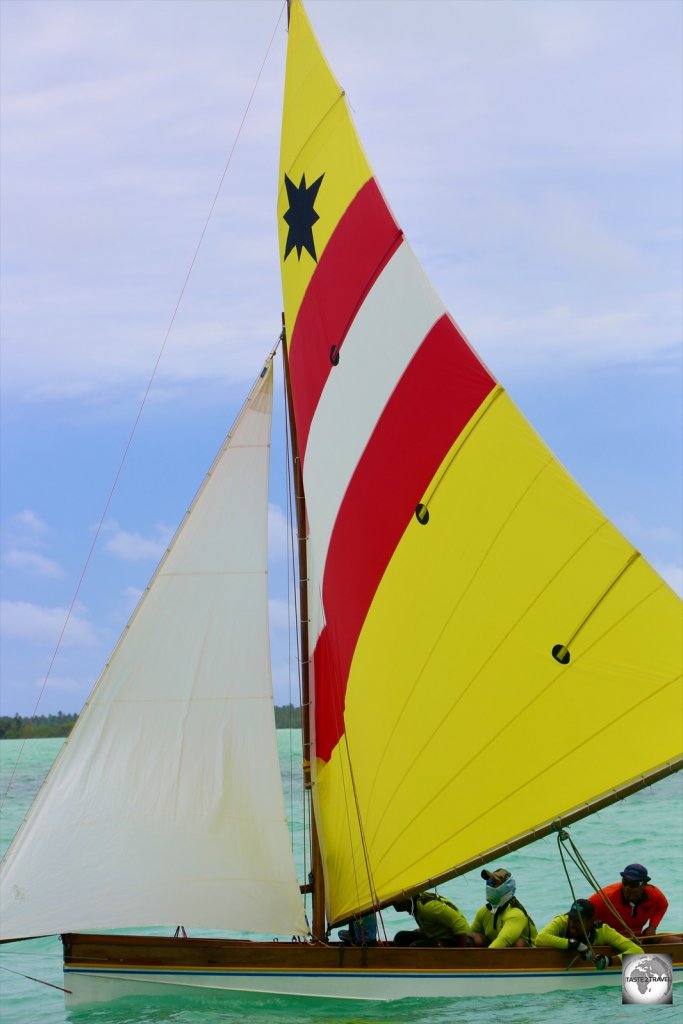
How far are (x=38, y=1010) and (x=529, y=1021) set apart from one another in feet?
19.4

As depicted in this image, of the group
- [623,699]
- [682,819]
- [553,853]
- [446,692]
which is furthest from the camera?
[682,819]

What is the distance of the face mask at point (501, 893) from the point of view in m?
10.9


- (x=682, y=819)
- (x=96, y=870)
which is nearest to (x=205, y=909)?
(x=96, y=870)

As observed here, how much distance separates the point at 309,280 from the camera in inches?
460

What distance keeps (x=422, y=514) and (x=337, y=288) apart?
2.36m

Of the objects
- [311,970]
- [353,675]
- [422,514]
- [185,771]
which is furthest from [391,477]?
[311,970]

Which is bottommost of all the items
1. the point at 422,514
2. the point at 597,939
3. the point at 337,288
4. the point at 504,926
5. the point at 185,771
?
the point at 597,939

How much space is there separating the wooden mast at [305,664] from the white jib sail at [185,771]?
1.12ft

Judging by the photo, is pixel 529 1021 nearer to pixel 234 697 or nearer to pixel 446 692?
pixel 446 692

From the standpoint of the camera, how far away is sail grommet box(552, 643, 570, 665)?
9.78 meters

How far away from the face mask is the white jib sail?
1.73 metres

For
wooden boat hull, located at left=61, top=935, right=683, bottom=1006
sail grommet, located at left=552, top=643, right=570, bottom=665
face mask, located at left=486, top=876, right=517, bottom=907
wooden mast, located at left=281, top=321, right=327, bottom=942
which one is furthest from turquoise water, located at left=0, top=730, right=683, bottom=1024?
sail grommet, located at left=552, top=643, right=570, bottom=665

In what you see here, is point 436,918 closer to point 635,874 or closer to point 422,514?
point 635,874

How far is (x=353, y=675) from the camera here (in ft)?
36.1
